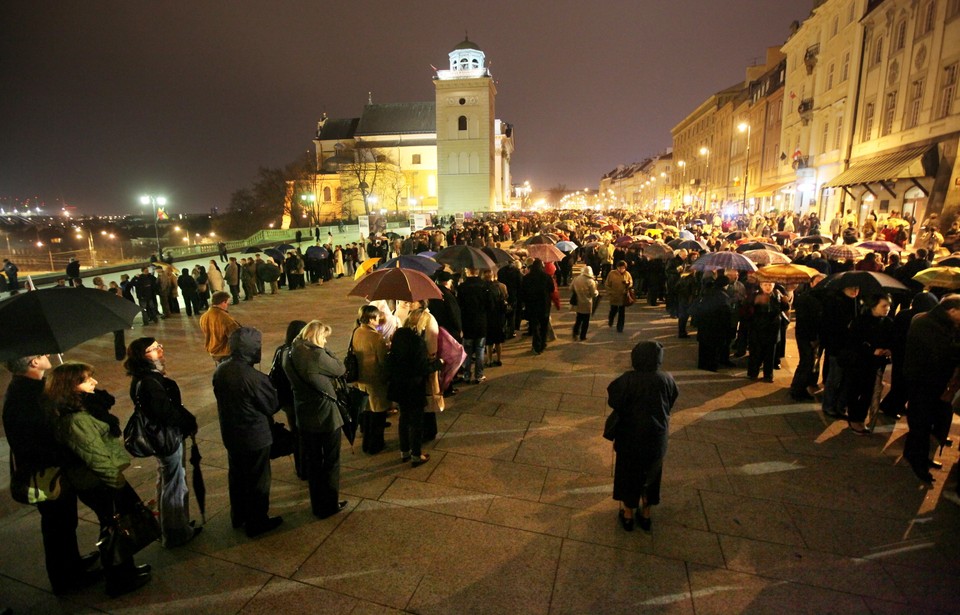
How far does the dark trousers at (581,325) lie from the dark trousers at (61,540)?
854cm

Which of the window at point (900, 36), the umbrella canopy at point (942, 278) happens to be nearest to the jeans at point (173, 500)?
the umbrella canopy at point (942, 278)

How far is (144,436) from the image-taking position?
3682 mm

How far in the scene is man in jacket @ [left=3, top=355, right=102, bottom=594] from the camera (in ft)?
10.6

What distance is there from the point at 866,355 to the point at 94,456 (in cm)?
763

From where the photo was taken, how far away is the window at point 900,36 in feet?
73.2

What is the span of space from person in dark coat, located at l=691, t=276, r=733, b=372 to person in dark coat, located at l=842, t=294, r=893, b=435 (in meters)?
2.27

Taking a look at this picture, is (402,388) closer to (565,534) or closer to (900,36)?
(565,534)

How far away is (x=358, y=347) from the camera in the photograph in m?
5.25

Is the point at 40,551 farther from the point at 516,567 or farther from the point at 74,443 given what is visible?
the point at 516,567

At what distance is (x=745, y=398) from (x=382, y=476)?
17.5 ft

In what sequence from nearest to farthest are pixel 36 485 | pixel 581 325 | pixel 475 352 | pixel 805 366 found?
pixel 36 485
pixel 805 366
pixel 475 352
pixel 581 325

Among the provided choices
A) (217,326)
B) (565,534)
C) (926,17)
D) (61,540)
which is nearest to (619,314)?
(565,534)

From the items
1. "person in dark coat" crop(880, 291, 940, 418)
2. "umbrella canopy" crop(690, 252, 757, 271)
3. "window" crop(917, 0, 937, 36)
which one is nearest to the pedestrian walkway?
"person in dark coat" crop(880, 291, 940, 418)

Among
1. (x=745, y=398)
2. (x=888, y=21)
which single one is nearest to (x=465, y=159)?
(x=888, y=21)
